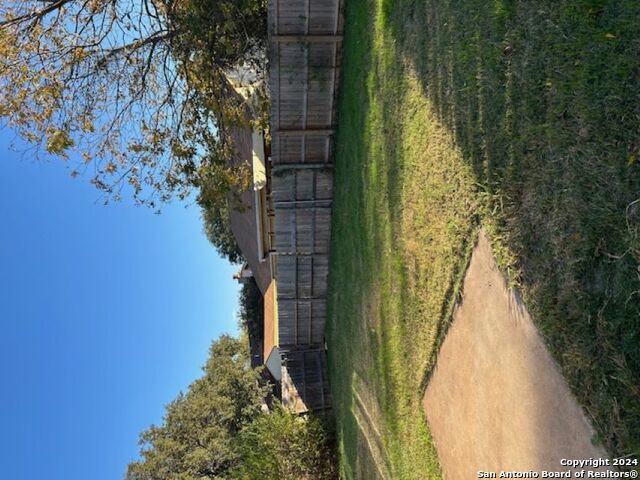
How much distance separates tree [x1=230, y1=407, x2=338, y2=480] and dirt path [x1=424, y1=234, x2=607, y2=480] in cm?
550

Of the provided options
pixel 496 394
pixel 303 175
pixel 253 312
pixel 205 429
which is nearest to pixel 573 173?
pixel 496 394

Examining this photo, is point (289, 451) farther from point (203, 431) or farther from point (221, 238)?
point (221, 238)

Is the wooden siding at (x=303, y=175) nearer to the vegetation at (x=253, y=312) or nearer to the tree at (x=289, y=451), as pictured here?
the tree at (x=289, y=451)

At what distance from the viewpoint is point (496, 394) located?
4.88 meters

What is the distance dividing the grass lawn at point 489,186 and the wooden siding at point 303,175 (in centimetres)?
50

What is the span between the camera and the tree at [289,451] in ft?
36.4

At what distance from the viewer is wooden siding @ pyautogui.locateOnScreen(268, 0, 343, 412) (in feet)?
29.5

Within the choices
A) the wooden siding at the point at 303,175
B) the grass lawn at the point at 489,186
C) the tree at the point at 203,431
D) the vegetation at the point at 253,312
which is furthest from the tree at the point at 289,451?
the vegetation at the point at 253,312

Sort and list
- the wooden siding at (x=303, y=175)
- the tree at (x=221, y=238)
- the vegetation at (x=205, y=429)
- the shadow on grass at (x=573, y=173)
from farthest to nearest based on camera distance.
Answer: the tree at (x=221, y=238)
the vegetation at (x=205, y=429)
the wooden siding at (x=303, y=175)
the shadow on grass at (x=573, y=173)

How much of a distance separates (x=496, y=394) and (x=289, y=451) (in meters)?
7.43

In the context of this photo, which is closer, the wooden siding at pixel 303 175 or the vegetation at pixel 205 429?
the wooden siding at pixel 303 175

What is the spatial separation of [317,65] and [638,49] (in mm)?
6589

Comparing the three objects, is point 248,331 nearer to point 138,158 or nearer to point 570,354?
point 138,158

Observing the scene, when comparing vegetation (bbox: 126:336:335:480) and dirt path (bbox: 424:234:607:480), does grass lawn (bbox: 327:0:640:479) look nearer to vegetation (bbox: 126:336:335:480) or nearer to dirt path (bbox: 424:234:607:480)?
dirt path (bbox: 424:234:607:480)
